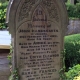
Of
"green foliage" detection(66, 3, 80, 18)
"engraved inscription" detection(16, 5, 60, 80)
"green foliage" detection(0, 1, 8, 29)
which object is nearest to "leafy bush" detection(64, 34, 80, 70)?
"engraved inscription" detection(16, 5, 60, 80)

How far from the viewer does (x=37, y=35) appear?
207 inches

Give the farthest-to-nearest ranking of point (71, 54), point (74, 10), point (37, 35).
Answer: point (74, 10) < point (71, 54) < point (37, 35)

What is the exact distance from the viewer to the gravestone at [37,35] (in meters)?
5.14

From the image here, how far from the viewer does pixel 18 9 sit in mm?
5090

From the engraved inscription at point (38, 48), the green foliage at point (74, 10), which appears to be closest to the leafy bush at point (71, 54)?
the engraved inscription at point (38, 48)

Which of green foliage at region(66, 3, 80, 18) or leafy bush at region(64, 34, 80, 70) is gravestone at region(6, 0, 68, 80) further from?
green foliage at region(66, 3, 80, 18)

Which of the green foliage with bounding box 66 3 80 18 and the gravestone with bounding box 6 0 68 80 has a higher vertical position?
the green foliage with bounding box 66 3 80 18

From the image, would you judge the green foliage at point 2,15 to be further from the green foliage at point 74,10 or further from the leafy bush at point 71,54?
the leafy bush at point 71,54

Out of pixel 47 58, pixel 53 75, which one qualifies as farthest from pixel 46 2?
pixel 53 75

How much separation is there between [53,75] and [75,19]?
8411 mm

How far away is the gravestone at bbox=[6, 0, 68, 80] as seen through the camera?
514 centimetres

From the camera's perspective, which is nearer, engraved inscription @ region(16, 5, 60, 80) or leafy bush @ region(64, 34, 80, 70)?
engraved inscription @ region(16, 5, 60, 80)

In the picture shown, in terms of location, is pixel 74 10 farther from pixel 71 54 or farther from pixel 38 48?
pixel 38 48

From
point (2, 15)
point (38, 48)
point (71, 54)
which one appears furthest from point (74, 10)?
point (38, 48)
